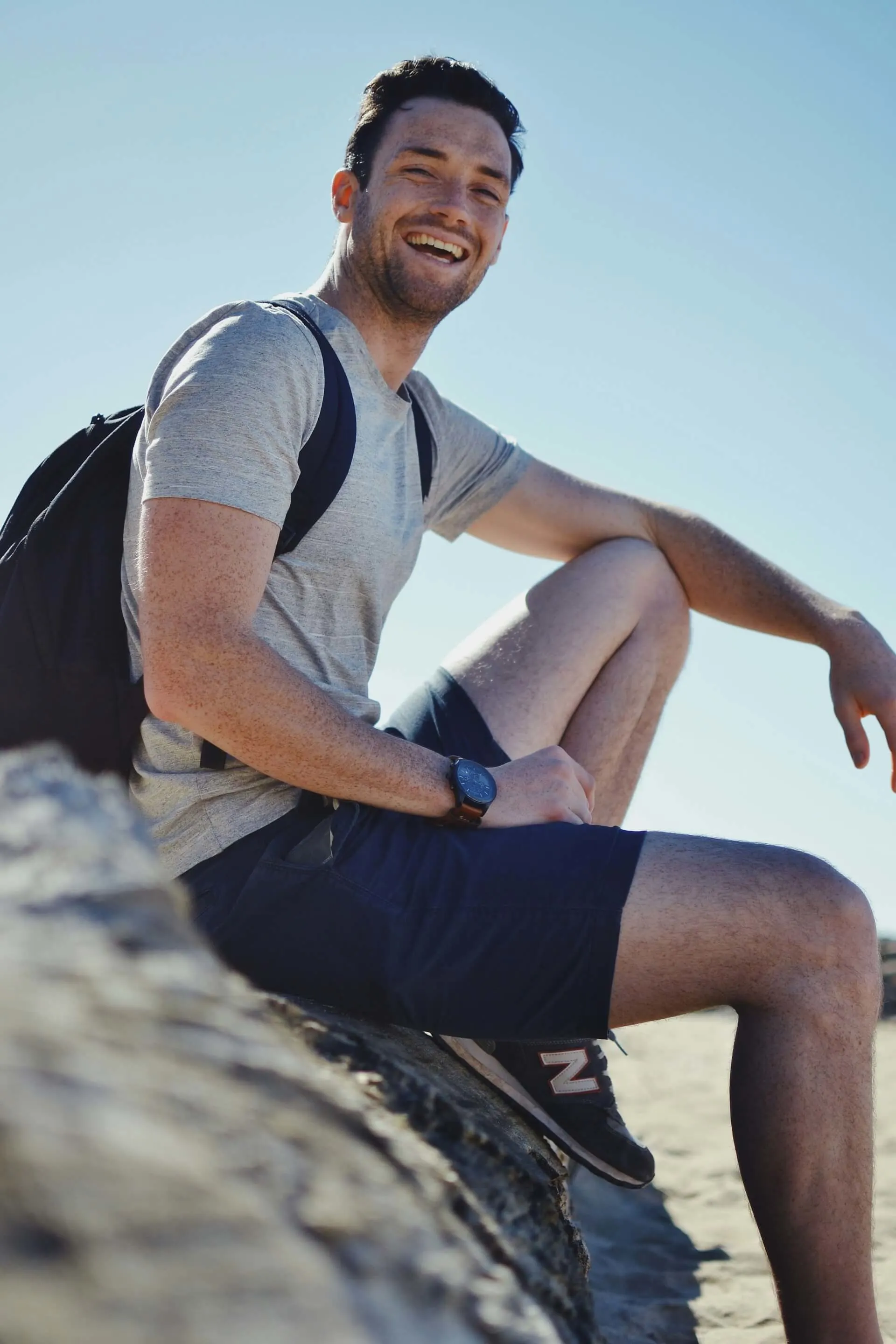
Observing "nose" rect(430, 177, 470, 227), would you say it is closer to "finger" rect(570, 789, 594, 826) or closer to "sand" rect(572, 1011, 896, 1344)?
"finger" rect(570, 789, 594, 826)

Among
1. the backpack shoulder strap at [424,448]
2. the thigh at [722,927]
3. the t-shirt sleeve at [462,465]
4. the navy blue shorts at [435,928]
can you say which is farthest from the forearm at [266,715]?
the t-shirt sleeve at [462,465]

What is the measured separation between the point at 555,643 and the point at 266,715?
3.80 ft

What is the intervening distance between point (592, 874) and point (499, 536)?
1.76 metres

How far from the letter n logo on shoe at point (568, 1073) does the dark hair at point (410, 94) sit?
96.1 inches

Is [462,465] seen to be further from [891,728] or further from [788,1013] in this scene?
[788,1013]

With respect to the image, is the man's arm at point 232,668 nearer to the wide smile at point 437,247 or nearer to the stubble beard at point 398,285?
the stubble beard at point 398,285

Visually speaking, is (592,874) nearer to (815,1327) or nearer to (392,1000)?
(392,1000)

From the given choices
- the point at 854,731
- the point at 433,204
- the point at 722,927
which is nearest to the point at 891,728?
the point at 854,731

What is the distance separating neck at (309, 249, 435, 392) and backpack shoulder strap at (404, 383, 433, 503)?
10 cm

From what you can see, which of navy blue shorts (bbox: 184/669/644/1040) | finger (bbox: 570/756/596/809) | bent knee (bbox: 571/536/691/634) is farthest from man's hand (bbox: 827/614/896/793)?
navy blue shorts (bbox: 184/669/644/1040)

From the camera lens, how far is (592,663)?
3338 millimetres

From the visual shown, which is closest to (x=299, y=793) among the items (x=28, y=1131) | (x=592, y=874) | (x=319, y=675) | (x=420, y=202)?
(x=319, y=675)

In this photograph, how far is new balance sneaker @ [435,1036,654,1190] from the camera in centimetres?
261

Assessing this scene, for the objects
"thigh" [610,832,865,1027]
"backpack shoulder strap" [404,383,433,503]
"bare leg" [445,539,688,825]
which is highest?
"backpack shoulder strap" [404,383,433,503]
